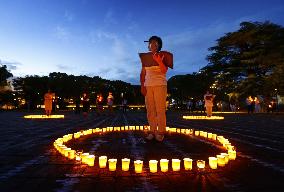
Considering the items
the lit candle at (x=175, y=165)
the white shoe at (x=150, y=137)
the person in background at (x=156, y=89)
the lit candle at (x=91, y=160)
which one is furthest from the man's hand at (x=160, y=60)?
the lit candle at (x=175, y=165)

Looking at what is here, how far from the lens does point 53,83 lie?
86250 millimetres

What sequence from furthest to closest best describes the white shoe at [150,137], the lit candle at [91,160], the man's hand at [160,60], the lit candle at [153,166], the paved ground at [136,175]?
the white shoe at [150,137] → the man's hand at [160,60] → the lit candle at [91,160] → the lit candle at [153,166] → the paved ground at [136,175]

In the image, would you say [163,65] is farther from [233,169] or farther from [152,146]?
[233,169]

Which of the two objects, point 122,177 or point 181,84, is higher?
point 181,84

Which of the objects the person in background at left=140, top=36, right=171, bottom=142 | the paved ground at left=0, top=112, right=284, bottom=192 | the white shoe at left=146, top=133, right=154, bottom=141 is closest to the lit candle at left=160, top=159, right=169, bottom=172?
the paved ground at left=0, top=112, right=284, bottom=192

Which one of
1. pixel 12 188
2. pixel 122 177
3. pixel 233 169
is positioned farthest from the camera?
pixel 233 169

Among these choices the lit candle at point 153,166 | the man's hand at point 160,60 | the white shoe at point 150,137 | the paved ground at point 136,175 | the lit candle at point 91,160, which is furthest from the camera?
the white shoe at point 150,137

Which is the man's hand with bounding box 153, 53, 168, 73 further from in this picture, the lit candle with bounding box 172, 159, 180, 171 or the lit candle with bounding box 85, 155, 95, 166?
the lit candle with bounding box 172, 159, 180, 171

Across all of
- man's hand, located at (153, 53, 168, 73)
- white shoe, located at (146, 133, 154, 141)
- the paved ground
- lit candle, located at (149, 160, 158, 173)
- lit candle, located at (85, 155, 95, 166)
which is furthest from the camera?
white shoe, located at (146, 133, 154, 141)

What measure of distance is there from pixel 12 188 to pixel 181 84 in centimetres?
8914

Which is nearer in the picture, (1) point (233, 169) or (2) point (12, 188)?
A: (2) point (12, 188)

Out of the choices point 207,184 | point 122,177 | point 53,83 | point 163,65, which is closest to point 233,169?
point 207,184

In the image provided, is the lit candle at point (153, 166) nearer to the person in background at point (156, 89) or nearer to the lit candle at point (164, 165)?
the lit candle at point (164, 165)

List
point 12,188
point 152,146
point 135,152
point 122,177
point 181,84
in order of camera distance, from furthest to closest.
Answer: point 181,84
point 152,146
point 135,152
point 122,177
point 12,188
